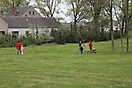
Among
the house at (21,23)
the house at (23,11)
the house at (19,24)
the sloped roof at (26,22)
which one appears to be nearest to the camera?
the house at (19,24)

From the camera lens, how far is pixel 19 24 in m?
70.0

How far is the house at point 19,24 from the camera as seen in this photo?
6744 cm

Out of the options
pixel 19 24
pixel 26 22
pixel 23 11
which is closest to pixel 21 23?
pixel 19 24

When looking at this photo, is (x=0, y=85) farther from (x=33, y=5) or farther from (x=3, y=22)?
(x=33, y=5)

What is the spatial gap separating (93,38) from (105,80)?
189 ft

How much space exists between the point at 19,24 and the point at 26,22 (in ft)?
7.92

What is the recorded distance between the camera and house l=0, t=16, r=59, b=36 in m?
67.4

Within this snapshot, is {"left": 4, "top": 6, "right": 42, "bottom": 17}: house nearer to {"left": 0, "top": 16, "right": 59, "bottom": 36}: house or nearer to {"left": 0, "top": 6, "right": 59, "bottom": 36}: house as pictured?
{"left": 0, "top": 6, "right": 59, "bottom": 36}: house

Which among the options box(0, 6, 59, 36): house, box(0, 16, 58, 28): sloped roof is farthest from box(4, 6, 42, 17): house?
box(0, 16, 58, 28): sloped roof

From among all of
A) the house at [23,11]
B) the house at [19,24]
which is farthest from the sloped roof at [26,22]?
the house at [23,11]

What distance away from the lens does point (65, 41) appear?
66938mm

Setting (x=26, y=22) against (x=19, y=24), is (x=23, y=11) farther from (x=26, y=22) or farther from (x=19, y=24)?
(x=19, y=24)

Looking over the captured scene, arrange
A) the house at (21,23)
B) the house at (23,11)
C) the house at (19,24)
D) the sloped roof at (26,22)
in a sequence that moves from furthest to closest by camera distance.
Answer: the house at (23,11) < the sloped roof at (26,22) < the house at (21,23) < the house at (19,24)

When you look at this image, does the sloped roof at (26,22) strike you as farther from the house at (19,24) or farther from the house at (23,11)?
the house at (23,11)
